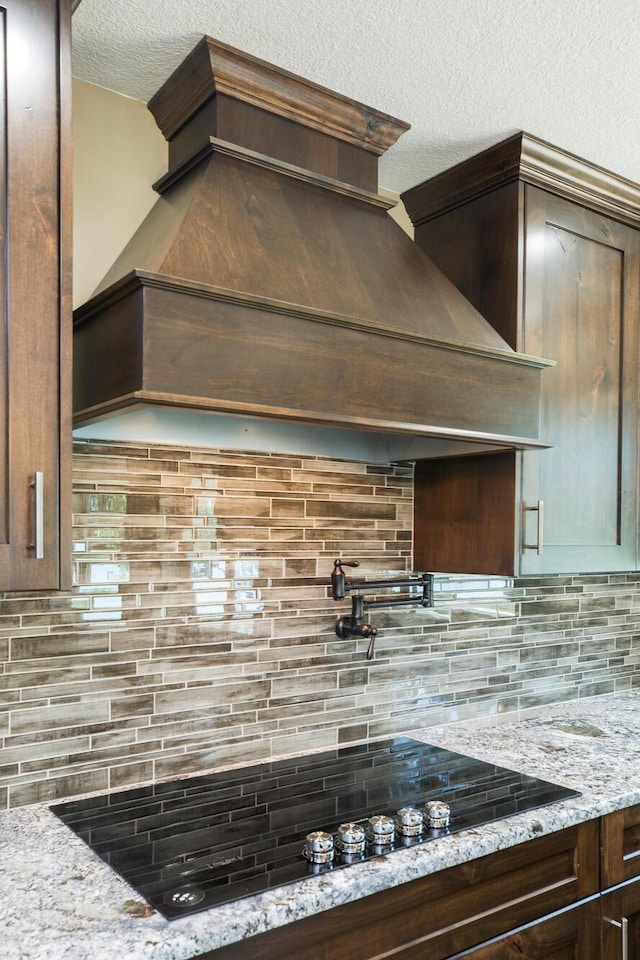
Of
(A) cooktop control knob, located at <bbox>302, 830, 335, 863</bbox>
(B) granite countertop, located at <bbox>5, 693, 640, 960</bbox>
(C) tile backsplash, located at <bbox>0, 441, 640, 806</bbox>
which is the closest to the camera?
(B) granite countertop, located at <bbox>5, 693, 640, 960</bbox>

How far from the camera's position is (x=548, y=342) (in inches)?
85.4

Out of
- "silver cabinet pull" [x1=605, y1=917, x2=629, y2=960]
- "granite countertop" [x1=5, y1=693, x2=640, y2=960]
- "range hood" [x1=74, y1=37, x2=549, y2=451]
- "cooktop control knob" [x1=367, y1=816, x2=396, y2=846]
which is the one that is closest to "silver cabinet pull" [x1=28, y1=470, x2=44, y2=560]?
"range hood" [x1=74, y1=37, x2=549, y2=451]

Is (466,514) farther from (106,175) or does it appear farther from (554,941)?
(106,175)

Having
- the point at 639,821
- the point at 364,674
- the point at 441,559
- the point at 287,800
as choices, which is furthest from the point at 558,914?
the point at 441,559

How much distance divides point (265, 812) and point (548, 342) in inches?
57.0

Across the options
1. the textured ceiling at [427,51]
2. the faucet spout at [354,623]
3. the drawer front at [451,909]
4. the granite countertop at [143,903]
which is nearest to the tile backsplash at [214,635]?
the faucet spout at [354,623]

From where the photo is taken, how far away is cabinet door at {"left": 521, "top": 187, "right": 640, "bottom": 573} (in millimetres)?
2148

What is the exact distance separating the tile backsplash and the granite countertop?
238mm

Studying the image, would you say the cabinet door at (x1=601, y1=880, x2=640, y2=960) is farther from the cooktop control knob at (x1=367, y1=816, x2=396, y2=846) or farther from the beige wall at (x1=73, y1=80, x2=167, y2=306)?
the beige wall at (x1=73, y1=80, x2=167, y2=306)

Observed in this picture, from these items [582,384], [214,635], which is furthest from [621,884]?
[582,384]

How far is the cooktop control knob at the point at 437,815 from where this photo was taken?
5.14 feet

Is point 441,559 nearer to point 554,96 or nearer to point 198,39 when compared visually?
point 554,96

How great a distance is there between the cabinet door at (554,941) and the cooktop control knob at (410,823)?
0.24 metres

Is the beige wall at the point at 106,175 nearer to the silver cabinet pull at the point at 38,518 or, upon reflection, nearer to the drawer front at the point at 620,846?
the silver cabinet pull at the point at 38,518
